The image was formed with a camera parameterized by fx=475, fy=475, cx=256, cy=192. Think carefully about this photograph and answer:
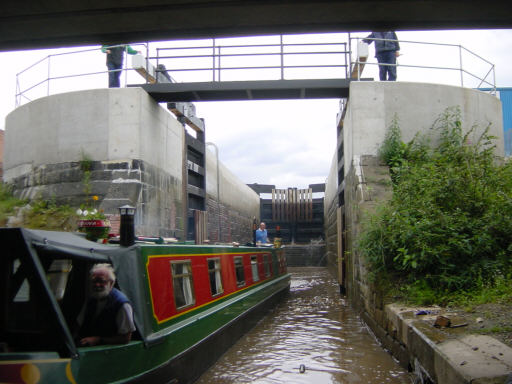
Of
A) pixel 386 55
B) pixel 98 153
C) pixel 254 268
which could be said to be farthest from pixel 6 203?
pixel 386 55

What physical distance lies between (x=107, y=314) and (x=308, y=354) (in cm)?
379

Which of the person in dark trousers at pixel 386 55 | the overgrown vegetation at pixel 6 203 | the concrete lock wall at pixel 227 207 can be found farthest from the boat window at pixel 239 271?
the concrete lock wall at pixel 227 207

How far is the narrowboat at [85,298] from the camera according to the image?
328 centimetres

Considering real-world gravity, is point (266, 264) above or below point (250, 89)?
below

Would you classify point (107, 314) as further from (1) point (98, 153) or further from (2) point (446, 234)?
(1) point (98, 153)

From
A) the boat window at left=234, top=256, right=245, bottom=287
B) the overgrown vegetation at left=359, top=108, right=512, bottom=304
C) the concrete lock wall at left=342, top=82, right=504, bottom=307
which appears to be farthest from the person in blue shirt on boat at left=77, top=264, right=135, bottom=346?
the concrete lock wall at left=342, top=82, right=504, bottom=307

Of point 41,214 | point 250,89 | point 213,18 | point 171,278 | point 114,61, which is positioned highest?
point 114,61

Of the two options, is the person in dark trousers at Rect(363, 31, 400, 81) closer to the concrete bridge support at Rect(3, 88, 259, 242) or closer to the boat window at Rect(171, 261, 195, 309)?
the concrete bridge support at Rect(3, 88, 259, 242)

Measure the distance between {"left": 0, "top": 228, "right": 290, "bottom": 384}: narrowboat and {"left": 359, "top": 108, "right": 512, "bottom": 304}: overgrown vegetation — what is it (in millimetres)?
2652

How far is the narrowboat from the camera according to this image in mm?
3279

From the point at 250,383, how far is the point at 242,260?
12.0 ft

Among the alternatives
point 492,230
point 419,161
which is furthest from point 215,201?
point 492,230

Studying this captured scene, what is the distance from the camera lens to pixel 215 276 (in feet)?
23.8

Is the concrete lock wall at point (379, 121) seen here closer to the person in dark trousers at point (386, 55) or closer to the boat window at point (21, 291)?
the person in dark trousers at point (386, 55)
